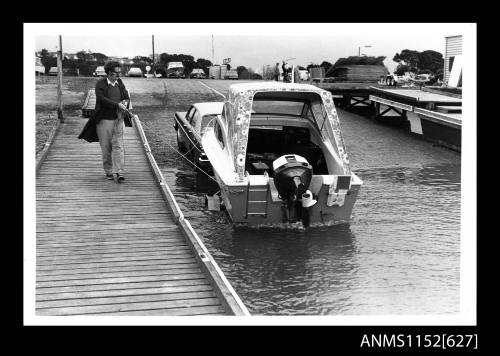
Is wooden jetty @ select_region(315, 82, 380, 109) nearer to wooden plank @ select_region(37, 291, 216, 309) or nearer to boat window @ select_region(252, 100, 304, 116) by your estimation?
boat window @ select_region(252, 100, 304, 116)

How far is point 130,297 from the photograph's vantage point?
6.45m

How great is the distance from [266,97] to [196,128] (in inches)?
155

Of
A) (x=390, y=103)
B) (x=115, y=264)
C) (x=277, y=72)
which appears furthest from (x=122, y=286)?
(x=277, y=72)

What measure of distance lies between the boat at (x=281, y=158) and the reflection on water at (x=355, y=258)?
39 cm

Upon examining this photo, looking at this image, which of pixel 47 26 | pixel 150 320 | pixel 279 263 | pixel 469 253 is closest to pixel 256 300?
pixel 279 263

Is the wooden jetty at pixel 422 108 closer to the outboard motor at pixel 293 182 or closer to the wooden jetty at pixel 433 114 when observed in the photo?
the wooden jetty at pixel 433 114

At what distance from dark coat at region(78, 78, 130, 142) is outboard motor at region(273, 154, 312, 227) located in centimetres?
313

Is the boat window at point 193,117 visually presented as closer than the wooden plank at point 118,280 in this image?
No

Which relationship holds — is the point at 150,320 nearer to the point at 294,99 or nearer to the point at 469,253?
the point at 469,253

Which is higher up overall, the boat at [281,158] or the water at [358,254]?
the boat at [281,158]

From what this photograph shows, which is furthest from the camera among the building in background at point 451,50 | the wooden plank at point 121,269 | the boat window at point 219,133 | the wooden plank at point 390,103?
the building in background at point 451,50

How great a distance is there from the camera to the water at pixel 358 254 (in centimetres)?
722

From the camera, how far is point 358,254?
892cm

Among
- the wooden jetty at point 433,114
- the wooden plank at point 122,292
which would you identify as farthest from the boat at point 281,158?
the wooden jetty at point 433,114
